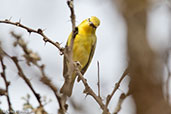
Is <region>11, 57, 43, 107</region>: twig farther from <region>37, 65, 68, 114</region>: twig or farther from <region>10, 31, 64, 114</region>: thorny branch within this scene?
<region>37, 65, 68, 114</region>: twig

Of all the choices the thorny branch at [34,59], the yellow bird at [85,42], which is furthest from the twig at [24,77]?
the yellow bird at [85,42]

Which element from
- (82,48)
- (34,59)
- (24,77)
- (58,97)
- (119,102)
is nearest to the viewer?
(58,97)

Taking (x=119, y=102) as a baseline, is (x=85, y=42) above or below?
above

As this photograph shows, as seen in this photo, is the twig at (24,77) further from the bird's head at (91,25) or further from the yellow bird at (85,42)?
the bird's head at (91,25)

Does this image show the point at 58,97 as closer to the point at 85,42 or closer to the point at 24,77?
the point at 24,77

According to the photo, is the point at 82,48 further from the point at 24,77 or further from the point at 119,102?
the point at 119,102

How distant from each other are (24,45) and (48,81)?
0.85 meters

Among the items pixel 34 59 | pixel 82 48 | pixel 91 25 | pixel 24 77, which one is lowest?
pixel 24 77

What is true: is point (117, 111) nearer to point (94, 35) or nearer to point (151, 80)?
point (151, 80)

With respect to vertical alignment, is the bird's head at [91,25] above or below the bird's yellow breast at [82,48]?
above

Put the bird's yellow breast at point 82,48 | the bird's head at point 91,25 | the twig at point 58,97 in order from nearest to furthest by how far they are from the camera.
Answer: the twig at point 58,97 → the bird's yellow breast at point 82,48 → the bird's head at point 91,25

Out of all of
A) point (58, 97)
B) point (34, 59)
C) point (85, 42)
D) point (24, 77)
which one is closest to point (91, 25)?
point (85, 42)

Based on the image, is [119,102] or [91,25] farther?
[91,25]

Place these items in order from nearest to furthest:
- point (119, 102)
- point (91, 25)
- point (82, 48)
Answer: point (119, 102) < point (82, 48) < point (91, 25)
